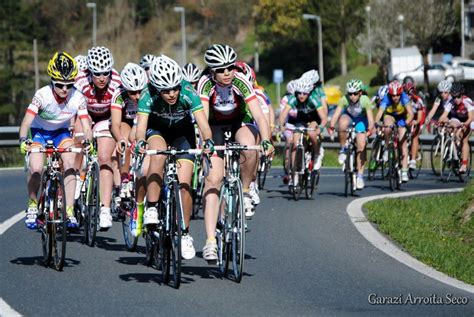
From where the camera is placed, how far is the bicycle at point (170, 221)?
1082 centimetres

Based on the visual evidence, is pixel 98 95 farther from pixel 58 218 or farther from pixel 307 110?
pixel 307 110

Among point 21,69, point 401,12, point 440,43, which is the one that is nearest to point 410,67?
point 401,12

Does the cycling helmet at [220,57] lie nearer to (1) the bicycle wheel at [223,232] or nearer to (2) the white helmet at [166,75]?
(2) the white helmet at [166,75]

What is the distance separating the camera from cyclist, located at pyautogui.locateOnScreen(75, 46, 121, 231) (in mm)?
14297

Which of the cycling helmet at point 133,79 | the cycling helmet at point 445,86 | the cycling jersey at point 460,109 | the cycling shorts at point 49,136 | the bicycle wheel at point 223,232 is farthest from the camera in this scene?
the cycling helmet at point 445,86

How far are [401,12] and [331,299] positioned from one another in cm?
8275

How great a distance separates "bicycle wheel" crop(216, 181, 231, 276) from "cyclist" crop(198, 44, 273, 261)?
0.06 m

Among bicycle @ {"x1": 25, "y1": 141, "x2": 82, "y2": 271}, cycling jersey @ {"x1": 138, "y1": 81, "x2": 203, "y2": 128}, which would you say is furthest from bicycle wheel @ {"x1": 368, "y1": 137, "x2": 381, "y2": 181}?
cycling jersey @ {"x1": 138, "y1": 81, "x2": 203, "y2": 128}

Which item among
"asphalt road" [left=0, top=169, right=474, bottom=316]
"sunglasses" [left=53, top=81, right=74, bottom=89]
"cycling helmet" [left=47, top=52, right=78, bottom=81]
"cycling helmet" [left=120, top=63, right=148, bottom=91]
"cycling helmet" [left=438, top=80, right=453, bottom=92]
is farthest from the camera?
"cycling helmet" [left=438, top=80, right=453, bottom=92]

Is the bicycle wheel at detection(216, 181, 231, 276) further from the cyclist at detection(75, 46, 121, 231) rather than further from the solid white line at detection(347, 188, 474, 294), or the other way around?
the cyclist at detection(75, 46, 121, 231)

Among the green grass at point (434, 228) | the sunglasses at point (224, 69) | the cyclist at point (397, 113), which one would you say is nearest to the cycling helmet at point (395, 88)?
the cyclist at point (397, 113)

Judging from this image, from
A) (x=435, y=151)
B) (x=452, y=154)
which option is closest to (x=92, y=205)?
(x=452, y=154)

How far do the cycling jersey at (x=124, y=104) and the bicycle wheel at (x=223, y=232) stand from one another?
126 inches

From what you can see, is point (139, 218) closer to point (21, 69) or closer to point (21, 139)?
point (21, 139)
